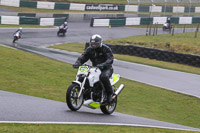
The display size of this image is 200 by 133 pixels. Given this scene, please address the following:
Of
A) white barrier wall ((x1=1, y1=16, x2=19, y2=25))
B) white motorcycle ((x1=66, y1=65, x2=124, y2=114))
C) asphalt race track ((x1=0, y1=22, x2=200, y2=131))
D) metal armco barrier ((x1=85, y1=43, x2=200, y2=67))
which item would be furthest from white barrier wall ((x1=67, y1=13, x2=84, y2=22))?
white motorcycle ((x1=66, y1=65, x2=124, y2=114))

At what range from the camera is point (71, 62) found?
22.1m

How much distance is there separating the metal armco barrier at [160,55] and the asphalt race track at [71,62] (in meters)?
2.43

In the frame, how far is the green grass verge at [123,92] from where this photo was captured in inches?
491

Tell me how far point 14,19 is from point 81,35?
7331 mm

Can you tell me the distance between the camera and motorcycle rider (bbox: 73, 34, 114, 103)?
9.49 m

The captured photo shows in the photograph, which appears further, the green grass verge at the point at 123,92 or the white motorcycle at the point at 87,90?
the green grass verge at the point at 123,92

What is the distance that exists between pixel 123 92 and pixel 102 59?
5549mm

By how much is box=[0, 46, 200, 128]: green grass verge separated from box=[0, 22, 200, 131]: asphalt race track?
1.42 metres

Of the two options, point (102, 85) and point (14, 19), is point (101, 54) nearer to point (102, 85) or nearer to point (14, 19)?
point (102, 85)

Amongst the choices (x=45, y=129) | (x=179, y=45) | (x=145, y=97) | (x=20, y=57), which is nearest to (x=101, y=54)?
(x=45, y=129)

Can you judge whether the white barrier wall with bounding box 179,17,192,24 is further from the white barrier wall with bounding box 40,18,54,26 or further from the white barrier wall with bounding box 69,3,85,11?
the white barrier wall with bounding box 40,18,54,26

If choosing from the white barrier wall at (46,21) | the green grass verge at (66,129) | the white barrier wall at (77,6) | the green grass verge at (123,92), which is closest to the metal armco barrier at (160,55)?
the green grass verge at (123,92)

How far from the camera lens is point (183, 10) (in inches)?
2185

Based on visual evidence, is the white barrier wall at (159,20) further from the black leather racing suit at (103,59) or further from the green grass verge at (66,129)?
the green grass verge at (66,129)
